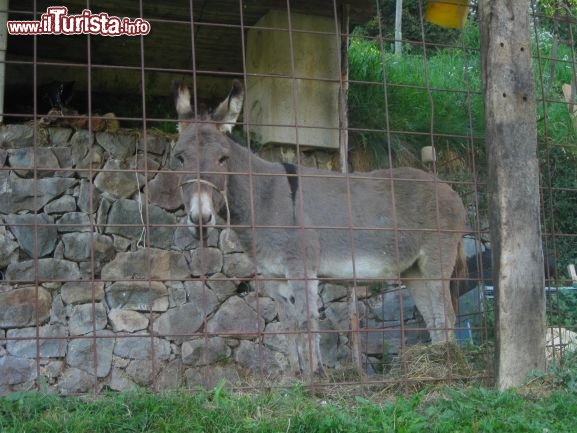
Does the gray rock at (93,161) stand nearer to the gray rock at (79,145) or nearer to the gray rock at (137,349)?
the gray rock at (79,145)

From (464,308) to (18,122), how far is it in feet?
17.6

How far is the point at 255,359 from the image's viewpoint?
327 inches

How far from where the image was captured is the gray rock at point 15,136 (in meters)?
8.01

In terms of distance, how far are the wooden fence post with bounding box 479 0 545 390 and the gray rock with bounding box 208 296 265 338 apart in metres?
3.24

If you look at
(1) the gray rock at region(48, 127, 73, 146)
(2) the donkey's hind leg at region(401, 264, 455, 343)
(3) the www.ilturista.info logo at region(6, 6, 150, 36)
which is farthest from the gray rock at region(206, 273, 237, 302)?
(3) the www.ilturista.info logo at region(6, 6, 150, 36)

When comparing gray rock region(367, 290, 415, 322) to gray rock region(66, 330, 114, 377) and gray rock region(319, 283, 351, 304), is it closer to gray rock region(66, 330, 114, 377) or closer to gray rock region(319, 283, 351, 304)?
gray rock region(319, 283, 351, 304)

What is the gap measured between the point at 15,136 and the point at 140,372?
8.78ft

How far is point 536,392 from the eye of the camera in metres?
5.45

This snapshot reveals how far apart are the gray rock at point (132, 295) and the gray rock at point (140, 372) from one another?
0.54 metres

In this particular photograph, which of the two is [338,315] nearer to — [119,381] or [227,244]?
[227,244]

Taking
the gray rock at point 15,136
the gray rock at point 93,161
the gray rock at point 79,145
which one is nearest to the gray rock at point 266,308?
the gray rock at point 93,161

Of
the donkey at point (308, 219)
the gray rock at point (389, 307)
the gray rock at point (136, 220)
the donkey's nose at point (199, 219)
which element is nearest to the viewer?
the donkey's nose at point (199, 219)

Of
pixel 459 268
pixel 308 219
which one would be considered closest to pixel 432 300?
pixel 459 268

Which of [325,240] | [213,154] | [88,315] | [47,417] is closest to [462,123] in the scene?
[325,240]
